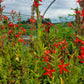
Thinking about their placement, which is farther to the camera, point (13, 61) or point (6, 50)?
point (13, 61)

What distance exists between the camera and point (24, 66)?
6.02 ft

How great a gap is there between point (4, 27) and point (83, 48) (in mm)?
2014

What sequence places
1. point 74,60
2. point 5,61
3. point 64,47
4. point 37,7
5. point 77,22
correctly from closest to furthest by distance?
point 77,22 < point 74,60 < point 37,7 < point 64,47 < point 5,61

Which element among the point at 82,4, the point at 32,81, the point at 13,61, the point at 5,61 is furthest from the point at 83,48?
the point at 13,61

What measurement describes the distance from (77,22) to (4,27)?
79.0 inches

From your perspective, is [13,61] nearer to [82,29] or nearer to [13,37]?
[13,37]

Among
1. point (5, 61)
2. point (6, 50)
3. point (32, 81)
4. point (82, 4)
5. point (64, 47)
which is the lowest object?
point (32, 81)

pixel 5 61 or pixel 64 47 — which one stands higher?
pixel 64 47

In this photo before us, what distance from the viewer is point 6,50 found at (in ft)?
9.12

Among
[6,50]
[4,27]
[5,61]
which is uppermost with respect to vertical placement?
[4,27]

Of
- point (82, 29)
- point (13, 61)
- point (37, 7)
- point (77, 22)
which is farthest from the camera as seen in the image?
point (13, 61)

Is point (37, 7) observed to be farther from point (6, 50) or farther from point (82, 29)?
point (6, 50)

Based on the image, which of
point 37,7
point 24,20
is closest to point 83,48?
point 37,7

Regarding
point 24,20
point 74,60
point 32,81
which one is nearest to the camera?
point 74,60
